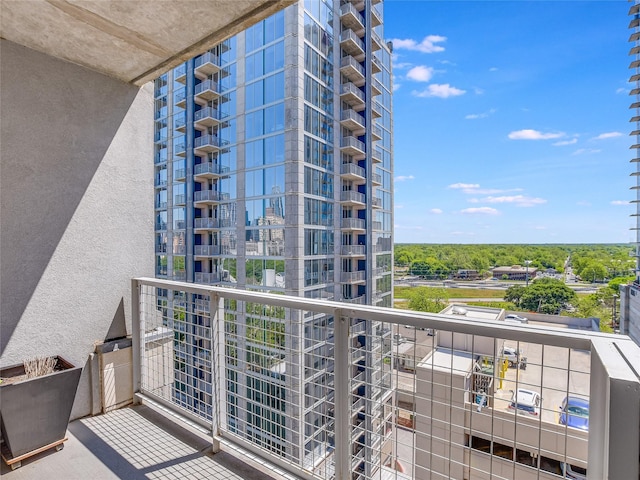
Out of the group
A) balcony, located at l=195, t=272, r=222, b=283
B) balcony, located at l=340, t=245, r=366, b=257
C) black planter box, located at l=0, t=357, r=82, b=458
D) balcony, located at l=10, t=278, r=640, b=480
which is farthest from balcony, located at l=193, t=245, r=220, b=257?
black planter box, located at l=0, t=357, r=82, b=458

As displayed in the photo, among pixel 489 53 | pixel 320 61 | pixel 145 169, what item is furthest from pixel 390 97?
pixel 145 169

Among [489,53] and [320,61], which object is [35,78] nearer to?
[320,61]

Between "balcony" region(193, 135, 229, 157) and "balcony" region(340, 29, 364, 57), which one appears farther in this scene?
"balcony" region(193, 135, 229, 157)

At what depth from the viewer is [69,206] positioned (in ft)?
6.18

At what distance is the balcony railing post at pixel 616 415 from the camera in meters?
0.58

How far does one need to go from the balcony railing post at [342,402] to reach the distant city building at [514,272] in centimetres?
4232

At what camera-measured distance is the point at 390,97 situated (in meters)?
15.5

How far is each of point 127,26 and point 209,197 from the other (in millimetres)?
10930

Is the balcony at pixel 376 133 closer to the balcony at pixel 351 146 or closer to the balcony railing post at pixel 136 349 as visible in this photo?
the balcony at pixel 351 146

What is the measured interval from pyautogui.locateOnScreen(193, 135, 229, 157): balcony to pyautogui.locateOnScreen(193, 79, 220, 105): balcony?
55.1 inches

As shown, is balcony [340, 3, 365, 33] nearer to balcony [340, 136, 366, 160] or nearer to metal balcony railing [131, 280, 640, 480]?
balcony [340, 136, 366, 160]

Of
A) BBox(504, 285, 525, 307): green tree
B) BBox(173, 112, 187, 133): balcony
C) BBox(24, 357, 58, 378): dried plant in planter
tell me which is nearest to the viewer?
BBox(24, 357, 58, 378): dried plant in planter

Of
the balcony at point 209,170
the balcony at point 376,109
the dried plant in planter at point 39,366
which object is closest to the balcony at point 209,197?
the balcony at point 209,170

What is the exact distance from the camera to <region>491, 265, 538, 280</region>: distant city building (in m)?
37.6
